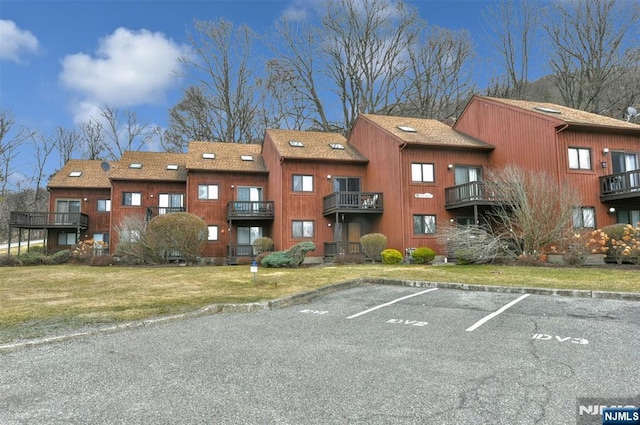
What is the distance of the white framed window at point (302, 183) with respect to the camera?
980 inches

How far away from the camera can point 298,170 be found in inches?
981

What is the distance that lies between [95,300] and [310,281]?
5.90 meters

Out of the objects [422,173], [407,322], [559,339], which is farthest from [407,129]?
[559,339]

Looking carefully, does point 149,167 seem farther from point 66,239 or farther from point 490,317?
point 490,317

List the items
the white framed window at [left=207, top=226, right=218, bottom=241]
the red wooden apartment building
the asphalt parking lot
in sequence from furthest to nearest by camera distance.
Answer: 1. the white framed window at [left=207, top=226, right=218, bottom=241]
2. the red wooden apartment building
3. the asphalt parking lot

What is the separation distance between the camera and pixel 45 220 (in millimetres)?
28656

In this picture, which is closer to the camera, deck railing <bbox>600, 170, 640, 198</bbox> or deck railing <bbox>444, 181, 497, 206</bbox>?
deck railing <bbox>600, 170, 640, 198</bbox>

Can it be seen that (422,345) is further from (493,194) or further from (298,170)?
(298,170)

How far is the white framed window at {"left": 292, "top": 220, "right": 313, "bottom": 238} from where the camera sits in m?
24.6

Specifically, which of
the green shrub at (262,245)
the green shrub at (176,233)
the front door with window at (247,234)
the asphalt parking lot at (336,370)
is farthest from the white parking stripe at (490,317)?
the front door with window at (247,234)

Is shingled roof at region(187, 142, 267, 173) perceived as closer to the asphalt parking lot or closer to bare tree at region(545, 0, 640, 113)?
the asphalt parking lot

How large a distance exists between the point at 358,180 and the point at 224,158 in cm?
936

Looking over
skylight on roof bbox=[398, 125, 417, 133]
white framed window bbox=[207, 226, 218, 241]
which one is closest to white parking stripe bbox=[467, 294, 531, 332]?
skylight on roof bbox=[398, 125, 417, 133]

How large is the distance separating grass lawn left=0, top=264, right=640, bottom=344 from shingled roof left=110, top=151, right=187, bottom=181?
13.4 metres
